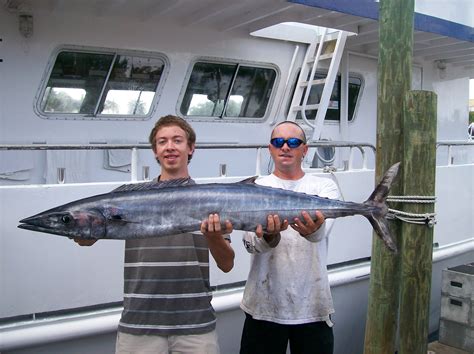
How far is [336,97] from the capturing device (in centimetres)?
761

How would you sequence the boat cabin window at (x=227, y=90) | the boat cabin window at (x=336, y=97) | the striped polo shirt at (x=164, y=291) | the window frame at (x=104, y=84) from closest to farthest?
the striped polo shirt at (x=164, y=291), the window frame at (x=104, y=84), the boat cabin window at (x=227, y=90), the boat cabin window at (x=336, y=97)

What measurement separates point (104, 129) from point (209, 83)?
1.46 metres

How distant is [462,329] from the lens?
5555mm

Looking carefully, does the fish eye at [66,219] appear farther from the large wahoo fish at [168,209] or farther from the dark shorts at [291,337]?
the dark shorts at [291,337]

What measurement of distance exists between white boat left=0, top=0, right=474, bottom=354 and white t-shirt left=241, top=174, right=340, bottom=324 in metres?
1.34

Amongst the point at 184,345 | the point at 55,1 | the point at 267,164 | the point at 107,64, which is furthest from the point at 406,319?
the point at 55,1

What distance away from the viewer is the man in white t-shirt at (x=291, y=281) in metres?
2.92

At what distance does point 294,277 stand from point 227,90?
3.89 meters

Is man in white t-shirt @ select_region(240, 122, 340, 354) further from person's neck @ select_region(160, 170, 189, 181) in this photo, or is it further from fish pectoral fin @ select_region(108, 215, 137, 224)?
fish pectoral fin @ select_region(108, 215, 137, 224)

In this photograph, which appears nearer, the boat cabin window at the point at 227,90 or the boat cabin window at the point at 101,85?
the boat cabin window at the point at 101,85

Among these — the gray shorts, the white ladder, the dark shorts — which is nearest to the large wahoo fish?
the gray shorts

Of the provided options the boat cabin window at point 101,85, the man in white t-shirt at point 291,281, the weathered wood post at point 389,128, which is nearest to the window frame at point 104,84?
the boat cabin window at point 101,85

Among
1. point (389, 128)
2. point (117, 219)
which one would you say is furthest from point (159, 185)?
point (389, 128)

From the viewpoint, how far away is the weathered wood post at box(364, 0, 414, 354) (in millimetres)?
3689
